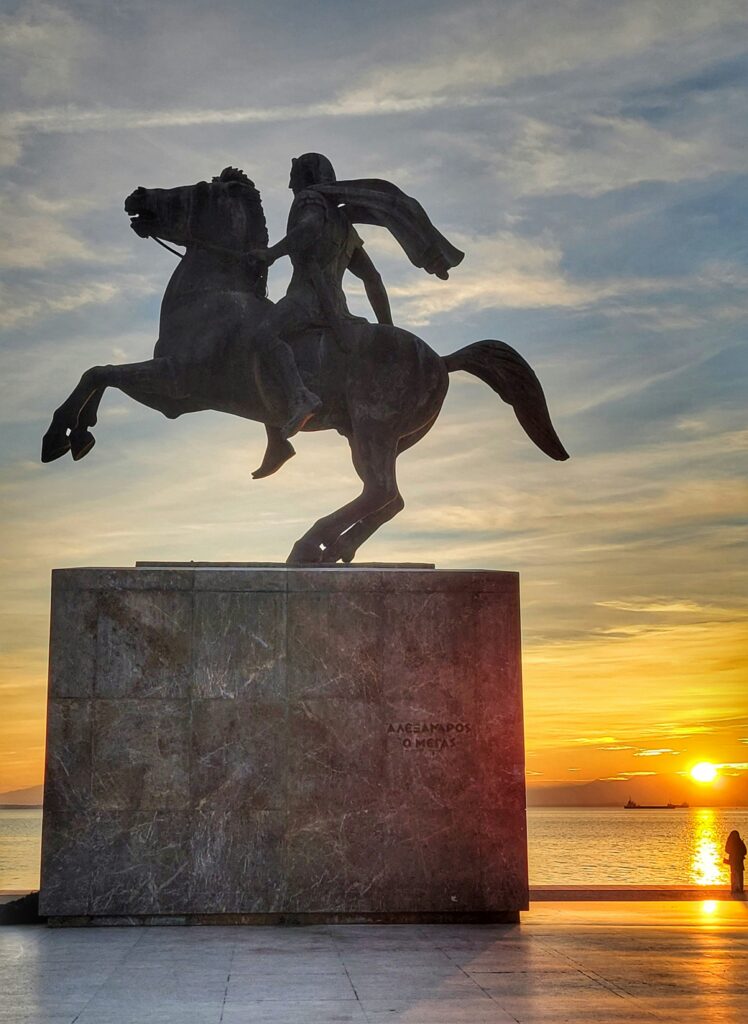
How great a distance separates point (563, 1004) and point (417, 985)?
995 millimetres

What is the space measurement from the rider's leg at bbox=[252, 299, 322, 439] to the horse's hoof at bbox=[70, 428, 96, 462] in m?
1.78

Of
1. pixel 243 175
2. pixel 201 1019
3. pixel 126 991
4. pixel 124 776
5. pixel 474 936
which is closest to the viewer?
pixel 201 1019

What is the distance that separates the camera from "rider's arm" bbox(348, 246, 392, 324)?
44.0 feet

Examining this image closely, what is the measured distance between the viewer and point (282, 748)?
437 inches

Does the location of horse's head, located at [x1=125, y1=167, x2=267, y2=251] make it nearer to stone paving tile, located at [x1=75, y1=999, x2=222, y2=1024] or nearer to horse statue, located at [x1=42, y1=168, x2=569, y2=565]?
horse statue, located at [x1=42, y1=168, x2=569, y2=565]

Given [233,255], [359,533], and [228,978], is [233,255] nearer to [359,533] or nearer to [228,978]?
[359,533]

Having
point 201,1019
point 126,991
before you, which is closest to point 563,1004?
point 201,1019

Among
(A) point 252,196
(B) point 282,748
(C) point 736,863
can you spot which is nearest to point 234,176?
(A) point 252,196

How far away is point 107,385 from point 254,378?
1395 mm

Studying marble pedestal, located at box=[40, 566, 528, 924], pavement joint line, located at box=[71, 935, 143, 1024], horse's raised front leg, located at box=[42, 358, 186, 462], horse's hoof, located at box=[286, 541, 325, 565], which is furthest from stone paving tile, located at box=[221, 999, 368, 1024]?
horse's raised front leg, located at box=[42, 358, 186, 462]

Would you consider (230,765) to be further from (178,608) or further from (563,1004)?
(563,1004)

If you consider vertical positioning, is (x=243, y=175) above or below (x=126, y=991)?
above

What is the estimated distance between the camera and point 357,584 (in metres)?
11.4

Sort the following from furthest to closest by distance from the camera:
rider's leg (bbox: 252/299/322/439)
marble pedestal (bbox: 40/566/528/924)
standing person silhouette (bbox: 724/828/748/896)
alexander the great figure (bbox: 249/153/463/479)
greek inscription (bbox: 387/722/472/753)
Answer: standing person silhouette (bbox: 724/828/748/896) → alexander the great figure (bbox: 249/153/463/479) → rider's leg (bbox: 252/299/322/439) → greek inscription (bbox: 387/722/472/753) → marble pedestal (bbox: 40/566/528/924)
